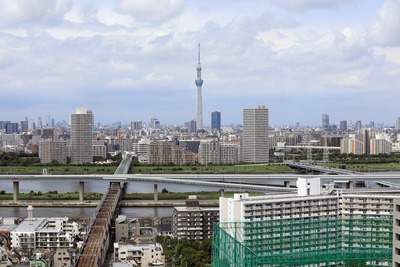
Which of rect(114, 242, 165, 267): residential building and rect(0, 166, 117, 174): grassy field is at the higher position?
rect(0, 166, 117, 174): grassy field

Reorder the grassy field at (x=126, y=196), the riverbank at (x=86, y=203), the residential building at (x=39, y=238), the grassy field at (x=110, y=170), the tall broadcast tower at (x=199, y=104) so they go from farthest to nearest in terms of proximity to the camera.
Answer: the tall broadcast tower at (x=199, y=104), the grassy field at (x=110, y=170), the grassy field at (x=126, y=196), the riverbank at (x=86, y=203), the residential building at (x=39, y=238)

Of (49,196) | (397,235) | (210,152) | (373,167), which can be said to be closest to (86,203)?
(49,196)

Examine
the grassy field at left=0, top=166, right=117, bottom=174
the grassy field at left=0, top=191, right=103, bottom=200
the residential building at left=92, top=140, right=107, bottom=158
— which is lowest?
the grassy field at left=0, top=191, right=103, bottom=200

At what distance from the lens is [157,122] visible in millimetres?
68750

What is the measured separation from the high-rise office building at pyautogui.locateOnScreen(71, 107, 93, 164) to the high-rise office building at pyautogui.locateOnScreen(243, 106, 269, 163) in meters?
Result: 5.79

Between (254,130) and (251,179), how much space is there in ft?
30.8

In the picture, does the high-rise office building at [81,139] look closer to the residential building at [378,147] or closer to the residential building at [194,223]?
the residential building at [378,147]

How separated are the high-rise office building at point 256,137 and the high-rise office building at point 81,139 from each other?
19.0 ft

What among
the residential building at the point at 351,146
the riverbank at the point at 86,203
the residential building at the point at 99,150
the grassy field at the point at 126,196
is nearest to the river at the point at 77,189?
the riverbank at the point at 86,203

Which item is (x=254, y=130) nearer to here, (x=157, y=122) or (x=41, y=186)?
(x=41, y=186)

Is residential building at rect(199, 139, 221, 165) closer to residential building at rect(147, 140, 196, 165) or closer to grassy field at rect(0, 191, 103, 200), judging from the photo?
residential building at rect(147, 140, 196, 165)

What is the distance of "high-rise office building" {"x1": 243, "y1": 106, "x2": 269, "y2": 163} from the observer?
25.5m

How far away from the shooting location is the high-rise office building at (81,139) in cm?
2484

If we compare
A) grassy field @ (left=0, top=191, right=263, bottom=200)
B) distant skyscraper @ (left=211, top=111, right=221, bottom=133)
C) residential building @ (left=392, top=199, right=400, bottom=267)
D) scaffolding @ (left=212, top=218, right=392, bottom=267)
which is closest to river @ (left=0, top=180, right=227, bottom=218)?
grassy field @ (left=0, top=191, right=263, bottom=200)
